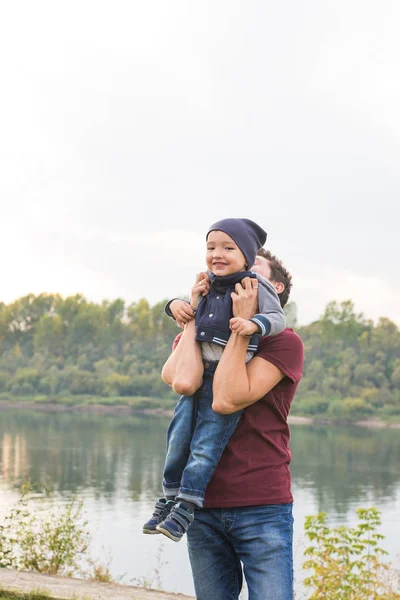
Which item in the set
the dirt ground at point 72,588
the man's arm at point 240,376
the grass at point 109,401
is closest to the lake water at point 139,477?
the dirt ground at point 72,588

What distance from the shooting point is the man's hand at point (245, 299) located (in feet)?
6.96

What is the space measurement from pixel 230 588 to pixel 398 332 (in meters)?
71.5

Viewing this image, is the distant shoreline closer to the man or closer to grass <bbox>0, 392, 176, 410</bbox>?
grass <bbox>0, 392, 176, 410</bbox>

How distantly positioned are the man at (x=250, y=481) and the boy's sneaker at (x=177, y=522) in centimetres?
6

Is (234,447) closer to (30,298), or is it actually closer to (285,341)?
(285,341)

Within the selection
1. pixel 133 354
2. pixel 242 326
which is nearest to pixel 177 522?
pixel 242 326

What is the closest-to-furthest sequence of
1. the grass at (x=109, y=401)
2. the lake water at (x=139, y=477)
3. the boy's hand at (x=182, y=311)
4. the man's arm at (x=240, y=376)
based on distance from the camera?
the man's arm at (x=240, y=376) < the boy's hand at (x=182, y=311) < the lake water at (x=139, y=477) < the grass at (x=109, y=401)

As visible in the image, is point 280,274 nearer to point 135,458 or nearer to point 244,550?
point 244,550

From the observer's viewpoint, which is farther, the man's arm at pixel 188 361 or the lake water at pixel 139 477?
the lake water at pixel 139 477

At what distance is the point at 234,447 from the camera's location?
2.09 metres

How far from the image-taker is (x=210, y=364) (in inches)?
85.6

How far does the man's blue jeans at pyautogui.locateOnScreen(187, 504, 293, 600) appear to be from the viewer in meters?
2.03

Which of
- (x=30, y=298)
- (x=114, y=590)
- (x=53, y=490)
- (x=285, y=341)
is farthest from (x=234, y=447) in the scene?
(x=30, y=298)

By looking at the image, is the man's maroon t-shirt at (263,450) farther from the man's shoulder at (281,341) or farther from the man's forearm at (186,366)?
the man's forearm at (186,366)
